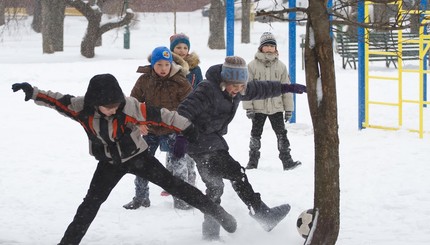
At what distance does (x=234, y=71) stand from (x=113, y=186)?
4.38 ft

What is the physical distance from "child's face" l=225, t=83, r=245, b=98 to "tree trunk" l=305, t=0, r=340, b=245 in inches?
46.0

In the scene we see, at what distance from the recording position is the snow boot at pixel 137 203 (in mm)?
7473

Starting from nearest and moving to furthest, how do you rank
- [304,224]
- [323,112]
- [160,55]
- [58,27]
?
1. [323,112]
2. [304,224]
3. [160,55]
4. [58,27]

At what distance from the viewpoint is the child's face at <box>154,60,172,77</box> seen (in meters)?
7.33

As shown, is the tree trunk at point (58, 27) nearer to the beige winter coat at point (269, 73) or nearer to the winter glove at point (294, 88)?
the beige winter coat at point (269, 73)

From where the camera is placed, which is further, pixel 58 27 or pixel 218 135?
pixel 58 27

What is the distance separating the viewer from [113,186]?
19.1ft

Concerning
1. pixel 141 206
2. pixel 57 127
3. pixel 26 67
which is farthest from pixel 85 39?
pixel 141 206

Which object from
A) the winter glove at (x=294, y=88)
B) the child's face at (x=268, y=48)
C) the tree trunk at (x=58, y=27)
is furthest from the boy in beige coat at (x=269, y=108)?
the tree trunk at (x=58, y=27)

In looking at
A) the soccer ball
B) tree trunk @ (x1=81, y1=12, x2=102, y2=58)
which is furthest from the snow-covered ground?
tree trunk @ (x1=81, y1=12, x2=102, y2=58)

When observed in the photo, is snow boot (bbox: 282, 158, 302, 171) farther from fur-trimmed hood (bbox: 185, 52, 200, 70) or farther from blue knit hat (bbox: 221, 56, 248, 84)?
blue knit hat (bbox: 221, 56, 248, 84)

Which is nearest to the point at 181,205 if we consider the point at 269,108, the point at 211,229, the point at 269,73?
the point at 211,229

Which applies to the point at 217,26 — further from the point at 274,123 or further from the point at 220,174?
the point at 220,174

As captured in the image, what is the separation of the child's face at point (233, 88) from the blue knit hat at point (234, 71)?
0.16 feet
